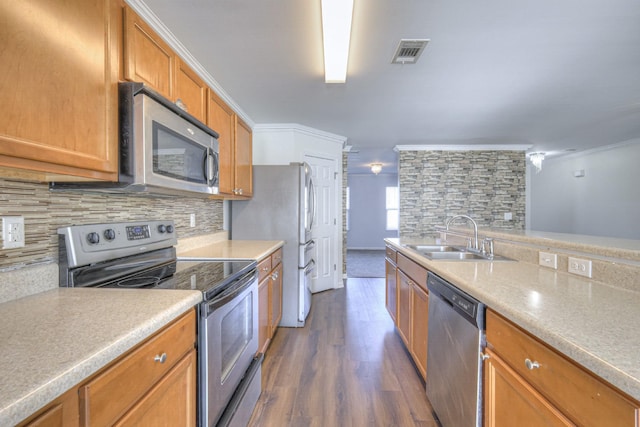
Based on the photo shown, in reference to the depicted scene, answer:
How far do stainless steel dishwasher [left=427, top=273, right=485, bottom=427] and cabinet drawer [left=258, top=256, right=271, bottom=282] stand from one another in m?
1.14

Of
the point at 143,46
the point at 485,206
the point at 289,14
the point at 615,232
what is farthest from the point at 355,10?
the point at 615,232

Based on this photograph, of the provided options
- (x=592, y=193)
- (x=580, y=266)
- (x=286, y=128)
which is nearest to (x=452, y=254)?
(x=580, y=266)

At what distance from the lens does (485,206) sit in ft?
16.2

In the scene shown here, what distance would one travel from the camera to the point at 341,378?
2.10m

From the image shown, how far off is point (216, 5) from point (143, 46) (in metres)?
0.49

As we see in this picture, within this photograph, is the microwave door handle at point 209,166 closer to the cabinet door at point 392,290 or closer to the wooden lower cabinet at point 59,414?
the wooden lower cabinet at point 59,414

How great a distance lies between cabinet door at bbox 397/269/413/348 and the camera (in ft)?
7.43

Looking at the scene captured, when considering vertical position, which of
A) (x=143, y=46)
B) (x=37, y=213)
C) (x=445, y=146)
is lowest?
(x=37, y=213)

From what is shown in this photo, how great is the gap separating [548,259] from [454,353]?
79cm

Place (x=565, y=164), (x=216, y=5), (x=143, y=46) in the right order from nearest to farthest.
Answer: (x=143, y=46)
(x=216, y=5)
(x=565, y=164)

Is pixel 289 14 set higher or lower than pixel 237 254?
higher

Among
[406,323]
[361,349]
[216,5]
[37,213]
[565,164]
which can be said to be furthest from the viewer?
[565,164]

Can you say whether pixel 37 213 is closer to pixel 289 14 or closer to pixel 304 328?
pixel 289 14

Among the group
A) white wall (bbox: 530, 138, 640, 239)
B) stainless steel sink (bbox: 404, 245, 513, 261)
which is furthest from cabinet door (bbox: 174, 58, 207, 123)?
white wall (bbox: 530, 138, 640, 239)
